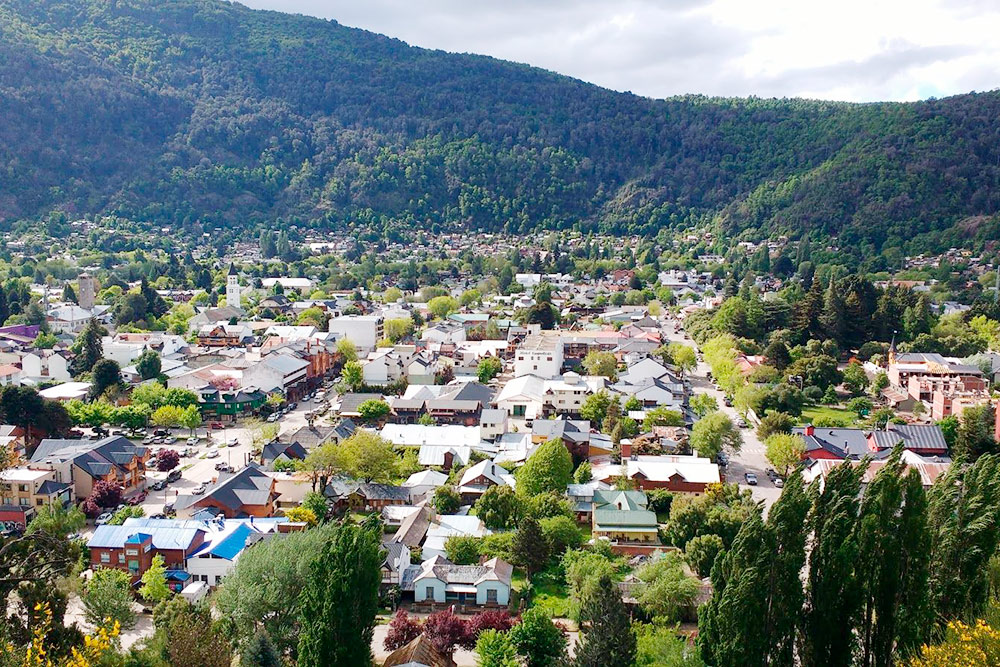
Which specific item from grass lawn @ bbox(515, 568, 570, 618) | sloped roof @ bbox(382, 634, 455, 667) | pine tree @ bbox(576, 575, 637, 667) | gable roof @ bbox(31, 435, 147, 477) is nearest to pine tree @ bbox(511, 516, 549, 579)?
grass lawn @ bbox(515, 568, 570, 618)

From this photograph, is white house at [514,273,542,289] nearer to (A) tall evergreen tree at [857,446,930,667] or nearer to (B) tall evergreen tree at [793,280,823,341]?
(B) tall evergreen tree at [793,280,823,341]

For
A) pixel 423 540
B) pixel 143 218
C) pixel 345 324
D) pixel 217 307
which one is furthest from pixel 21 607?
pixel 143 218

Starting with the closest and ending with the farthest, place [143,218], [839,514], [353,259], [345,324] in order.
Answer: [839,514], [345,324], [353,259], [143,218]

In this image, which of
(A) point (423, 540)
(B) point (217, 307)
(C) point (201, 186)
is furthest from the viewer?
(C) point (201, 186)

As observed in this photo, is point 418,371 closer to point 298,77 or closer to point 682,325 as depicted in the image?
point 682,325

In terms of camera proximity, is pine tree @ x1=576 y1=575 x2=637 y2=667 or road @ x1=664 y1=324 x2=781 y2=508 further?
road @ x1=664 y1=324 x2=781 y2=508

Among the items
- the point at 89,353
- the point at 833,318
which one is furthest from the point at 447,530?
the point at 833,318

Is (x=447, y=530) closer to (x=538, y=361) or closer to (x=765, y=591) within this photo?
(x=765, y=591)
